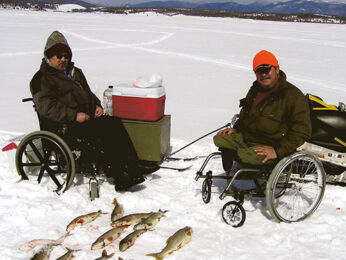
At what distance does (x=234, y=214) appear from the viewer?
9.75 ft

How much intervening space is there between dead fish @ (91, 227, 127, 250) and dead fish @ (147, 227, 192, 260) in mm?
395

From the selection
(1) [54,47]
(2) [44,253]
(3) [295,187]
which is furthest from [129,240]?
(1) [54,47]

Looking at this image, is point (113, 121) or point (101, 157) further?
point (113, 121)

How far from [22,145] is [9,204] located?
596 mm

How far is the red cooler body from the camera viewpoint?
3.76 meters

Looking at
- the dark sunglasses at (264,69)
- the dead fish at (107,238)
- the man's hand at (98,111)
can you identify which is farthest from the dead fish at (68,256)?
the dark sunglasses at (264,69)

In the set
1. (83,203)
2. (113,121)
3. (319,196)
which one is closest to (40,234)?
(83,203)

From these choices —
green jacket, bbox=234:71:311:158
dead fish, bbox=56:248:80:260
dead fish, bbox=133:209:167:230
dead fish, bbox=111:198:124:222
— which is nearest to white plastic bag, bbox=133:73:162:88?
green jacket, bbox=234:71:311:158

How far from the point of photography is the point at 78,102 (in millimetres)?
3693

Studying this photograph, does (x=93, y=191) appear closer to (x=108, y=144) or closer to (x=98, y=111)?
(x=108, y=144)

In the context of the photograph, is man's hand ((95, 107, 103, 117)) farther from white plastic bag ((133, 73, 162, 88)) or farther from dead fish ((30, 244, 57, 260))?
dead fish ((30, 244, 57, 260))

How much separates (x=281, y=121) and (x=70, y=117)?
2.12 meters

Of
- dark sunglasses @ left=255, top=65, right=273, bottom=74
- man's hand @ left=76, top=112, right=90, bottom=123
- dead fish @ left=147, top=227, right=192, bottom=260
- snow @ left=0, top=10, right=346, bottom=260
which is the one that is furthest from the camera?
man's hand @ left=76, top=112, right=90, bottom=123

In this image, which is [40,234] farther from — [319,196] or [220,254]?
[319,196]
